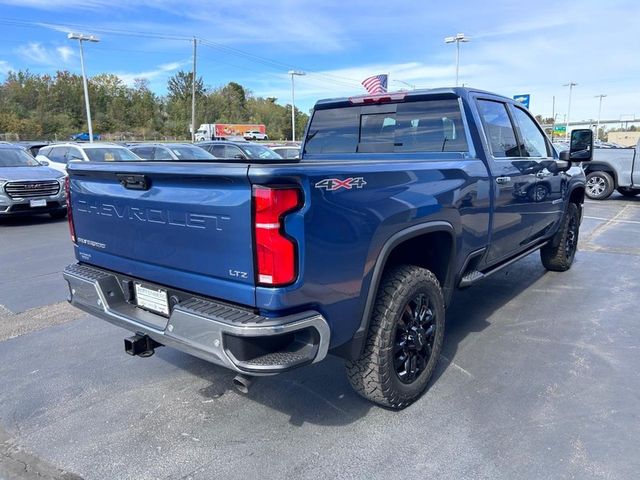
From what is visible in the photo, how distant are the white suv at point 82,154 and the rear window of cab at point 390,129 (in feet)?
29.9

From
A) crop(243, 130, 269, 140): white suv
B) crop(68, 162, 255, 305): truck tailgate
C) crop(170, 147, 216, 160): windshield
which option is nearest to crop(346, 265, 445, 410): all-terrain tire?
crop(68, 162, 255, 305): truck tailgate

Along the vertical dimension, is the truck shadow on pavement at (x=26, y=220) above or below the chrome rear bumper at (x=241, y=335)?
below

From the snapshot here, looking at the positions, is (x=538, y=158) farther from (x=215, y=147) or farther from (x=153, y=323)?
(x=215, y=147)

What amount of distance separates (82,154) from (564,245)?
11639mm

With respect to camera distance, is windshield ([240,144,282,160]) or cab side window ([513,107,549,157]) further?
windshield ([240,144,282,160])

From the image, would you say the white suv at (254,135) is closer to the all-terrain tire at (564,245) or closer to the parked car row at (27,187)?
the parked car row at (27,187)

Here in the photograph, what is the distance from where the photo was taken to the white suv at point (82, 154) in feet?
41.8

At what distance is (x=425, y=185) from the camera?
2951 millimetres

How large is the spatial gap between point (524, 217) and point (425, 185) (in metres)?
1.96

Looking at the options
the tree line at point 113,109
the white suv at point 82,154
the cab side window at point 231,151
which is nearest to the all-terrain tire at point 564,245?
the white suv at point 82,154

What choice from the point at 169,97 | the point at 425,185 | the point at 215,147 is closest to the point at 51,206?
the point at 215,147

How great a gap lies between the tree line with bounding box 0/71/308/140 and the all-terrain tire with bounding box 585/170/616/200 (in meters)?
58.3

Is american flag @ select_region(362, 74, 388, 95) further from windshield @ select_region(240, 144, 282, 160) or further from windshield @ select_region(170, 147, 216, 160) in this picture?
Result: windshield @ select_region(170, 147, 216, 160)

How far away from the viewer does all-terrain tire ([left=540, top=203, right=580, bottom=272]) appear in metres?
5.83
